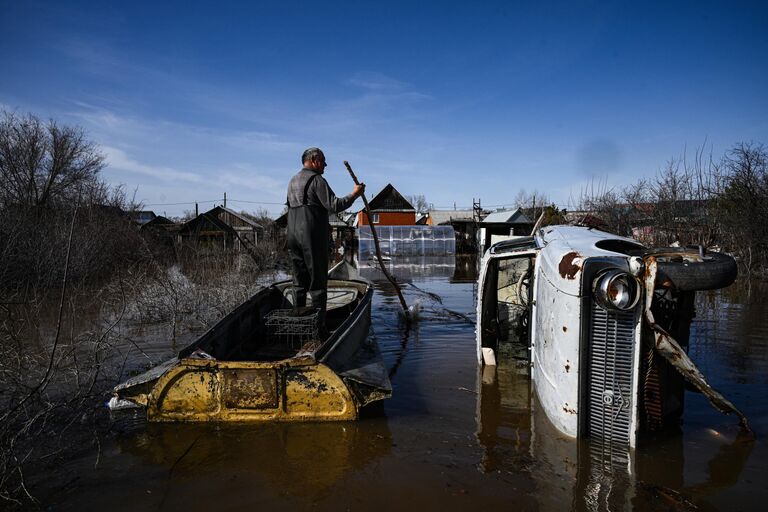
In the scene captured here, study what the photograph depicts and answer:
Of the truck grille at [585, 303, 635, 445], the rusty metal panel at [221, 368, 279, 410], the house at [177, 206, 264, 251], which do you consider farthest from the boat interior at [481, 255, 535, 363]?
the house at [177, 206, 264, 251]

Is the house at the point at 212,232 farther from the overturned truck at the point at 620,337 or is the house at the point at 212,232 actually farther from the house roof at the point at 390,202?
the overturned truck at the point at 620,337

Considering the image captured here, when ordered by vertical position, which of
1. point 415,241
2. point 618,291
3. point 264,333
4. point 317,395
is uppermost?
point 415,241

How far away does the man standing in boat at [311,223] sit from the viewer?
5.33 meters

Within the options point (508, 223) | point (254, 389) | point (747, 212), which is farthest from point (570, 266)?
point (508, 223)

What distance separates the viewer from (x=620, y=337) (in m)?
3.36

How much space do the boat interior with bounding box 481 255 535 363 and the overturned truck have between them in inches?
66.6

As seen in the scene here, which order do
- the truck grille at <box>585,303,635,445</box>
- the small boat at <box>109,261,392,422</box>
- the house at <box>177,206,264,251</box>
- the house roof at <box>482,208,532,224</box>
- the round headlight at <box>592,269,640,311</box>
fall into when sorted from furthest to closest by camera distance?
the house roof at <box>482,208,532,224</box> < the house at <box>177,206,264,251</box> < the small boat at <box>109,261,392,422</box> < the truck grille at <box>585,303,635,445</box> < the round headlight at <box>592,269,640,311</box>

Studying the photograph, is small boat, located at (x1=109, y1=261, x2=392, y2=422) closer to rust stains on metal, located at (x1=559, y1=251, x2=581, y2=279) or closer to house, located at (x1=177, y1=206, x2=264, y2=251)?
rust stains on metal, located at (x1=559, y1=251, x2=581, y2=279)

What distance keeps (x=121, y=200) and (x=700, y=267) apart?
21.2 metres

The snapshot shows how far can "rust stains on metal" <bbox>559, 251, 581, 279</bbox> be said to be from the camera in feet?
11.5

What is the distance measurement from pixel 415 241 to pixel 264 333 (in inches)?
1072

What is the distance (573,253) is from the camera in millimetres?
3666

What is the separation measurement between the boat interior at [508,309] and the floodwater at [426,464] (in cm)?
107

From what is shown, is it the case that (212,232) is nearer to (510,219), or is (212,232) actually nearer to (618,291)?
(510,219)
